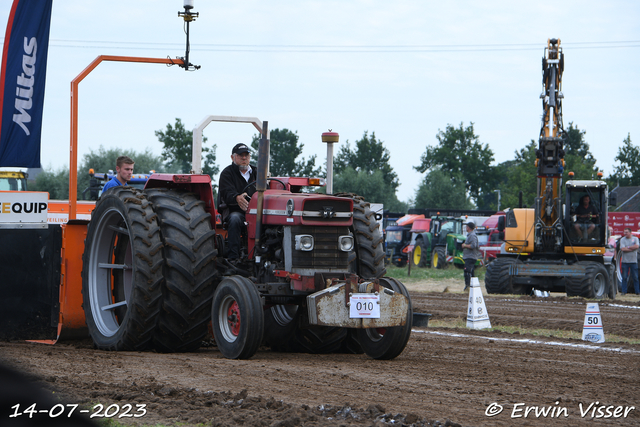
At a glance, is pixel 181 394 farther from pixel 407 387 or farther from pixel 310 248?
pixel 310 248

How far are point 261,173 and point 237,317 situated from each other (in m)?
1.30

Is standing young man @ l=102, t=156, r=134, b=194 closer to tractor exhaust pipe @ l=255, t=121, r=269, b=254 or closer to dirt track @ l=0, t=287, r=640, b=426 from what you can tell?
dirt track @ l=0, t=287, r=640, b=426

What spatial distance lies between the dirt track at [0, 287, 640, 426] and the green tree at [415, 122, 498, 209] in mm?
84859

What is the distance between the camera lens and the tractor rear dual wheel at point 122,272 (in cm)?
688

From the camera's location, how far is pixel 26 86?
10.4 m

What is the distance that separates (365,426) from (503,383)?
2036 millimetres

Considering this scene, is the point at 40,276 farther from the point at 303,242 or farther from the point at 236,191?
the point at 303,242

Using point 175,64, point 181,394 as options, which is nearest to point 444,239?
point 175,64

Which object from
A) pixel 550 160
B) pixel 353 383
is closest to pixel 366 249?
pixel 353 383

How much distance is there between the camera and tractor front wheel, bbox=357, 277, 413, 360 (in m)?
6.68

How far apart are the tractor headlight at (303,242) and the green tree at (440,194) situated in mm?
73120

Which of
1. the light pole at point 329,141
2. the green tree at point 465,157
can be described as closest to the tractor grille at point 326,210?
the light pole at point 329,141

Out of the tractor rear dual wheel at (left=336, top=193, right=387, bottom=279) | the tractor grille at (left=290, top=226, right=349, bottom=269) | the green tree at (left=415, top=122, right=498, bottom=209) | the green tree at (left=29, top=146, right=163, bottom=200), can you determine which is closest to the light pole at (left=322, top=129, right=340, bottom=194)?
the tractor rear dual wheel at (left=336, top=193, right=387, bottom=279)

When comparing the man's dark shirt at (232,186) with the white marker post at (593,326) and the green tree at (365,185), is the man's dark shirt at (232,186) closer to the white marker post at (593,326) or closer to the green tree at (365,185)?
the white marker post at (593,326)
